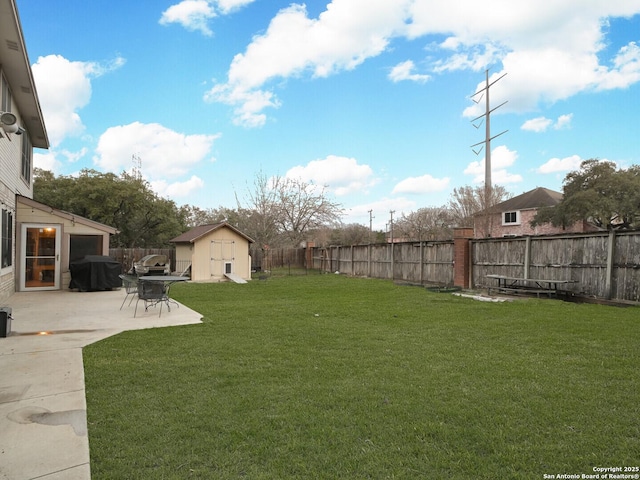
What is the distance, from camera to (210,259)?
1891cm

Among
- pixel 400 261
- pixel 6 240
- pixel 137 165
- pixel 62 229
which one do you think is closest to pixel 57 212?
pixel 62 229

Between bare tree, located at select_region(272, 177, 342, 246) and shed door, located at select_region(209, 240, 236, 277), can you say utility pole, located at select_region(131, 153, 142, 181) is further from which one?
shed door, located at select_region(209, 240, 236, 277)

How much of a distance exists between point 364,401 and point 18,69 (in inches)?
420

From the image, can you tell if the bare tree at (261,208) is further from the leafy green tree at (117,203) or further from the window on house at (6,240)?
the window on house at (6,240)

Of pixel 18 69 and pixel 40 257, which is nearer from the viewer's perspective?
→ pixel 18 69

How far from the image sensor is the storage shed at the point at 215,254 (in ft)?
61.2

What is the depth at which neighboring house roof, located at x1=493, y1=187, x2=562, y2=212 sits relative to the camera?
3011cm

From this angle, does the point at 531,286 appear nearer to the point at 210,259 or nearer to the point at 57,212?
the point at 210,259

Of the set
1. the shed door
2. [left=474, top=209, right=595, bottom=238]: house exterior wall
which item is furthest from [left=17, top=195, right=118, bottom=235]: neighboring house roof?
[left=474, top=209, right=595, bottom=238]: house exterior wall

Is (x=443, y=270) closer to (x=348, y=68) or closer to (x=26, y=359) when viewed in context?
(x=348, y=68)

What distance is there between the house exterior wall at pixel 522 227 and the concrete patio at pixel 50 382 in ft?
88.6

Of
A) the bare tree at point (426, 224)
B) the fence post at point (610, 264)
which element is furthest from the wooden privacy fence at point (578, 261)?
the bare tree at point (426, 224)

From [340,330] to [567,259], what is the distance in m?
7.36

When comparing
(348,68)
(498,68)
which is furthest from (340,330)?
(498,68)
